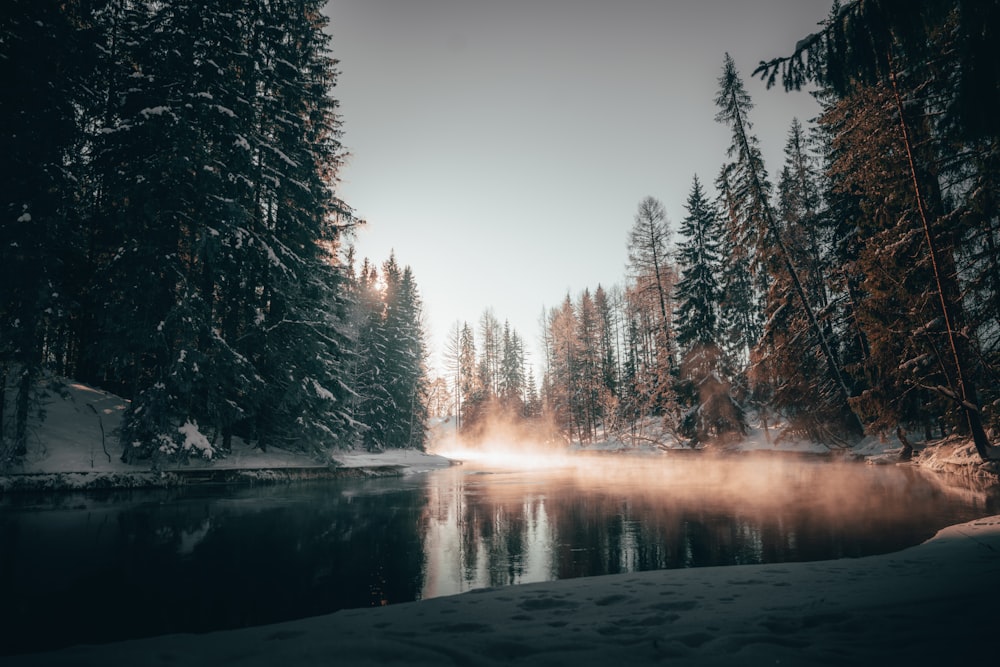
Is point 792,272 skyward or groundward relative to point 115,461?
skyward

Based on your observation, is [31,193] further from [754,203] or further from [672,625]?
[754,203]

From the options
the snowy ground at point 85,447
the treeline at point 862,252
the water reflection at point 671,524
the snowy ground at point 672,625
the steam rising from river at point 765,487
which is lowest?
the steam rising from river at point 765,487

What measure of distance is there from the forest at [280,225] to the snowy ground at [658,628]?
6.37 m

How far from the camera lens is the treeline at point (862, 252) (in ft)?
21.4

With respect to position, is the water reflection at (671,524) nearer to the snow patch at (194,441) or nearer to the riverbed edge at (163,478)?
the riverbed edge at (163,478)

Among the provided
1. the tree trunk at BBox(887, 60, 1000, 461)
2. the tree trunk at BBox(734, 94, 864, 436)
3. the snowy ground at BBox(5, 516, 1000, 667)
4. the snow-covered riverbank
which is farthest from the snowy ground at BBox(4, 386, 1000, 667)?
the tree trunk at BBox(734, 94, 864, 436)

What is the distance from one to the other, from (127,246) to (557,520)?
1729cm

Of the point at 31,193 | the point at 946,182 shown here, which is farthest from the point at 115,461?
the point at 946,182

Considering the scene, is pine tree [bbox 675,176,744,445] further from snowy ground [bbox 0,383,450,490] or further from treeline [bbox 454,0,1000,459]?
snowy ground [bbox 0,383,450,490]

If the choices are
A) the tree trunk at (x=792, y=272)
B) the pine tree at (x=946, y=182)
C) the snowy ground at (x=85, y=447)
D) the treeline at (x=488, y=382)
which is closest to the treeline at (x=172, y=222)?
the snowy ground at (x=85, y=447)

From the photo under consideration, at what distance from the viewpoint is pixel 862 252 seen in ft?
52.0

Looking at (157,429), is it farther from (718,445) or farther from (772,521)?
(718,445)

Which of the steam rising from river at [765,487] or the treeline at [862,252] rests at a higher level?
the treeline at [862,252]

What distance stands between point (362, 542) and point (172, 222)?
15171 millimetres
